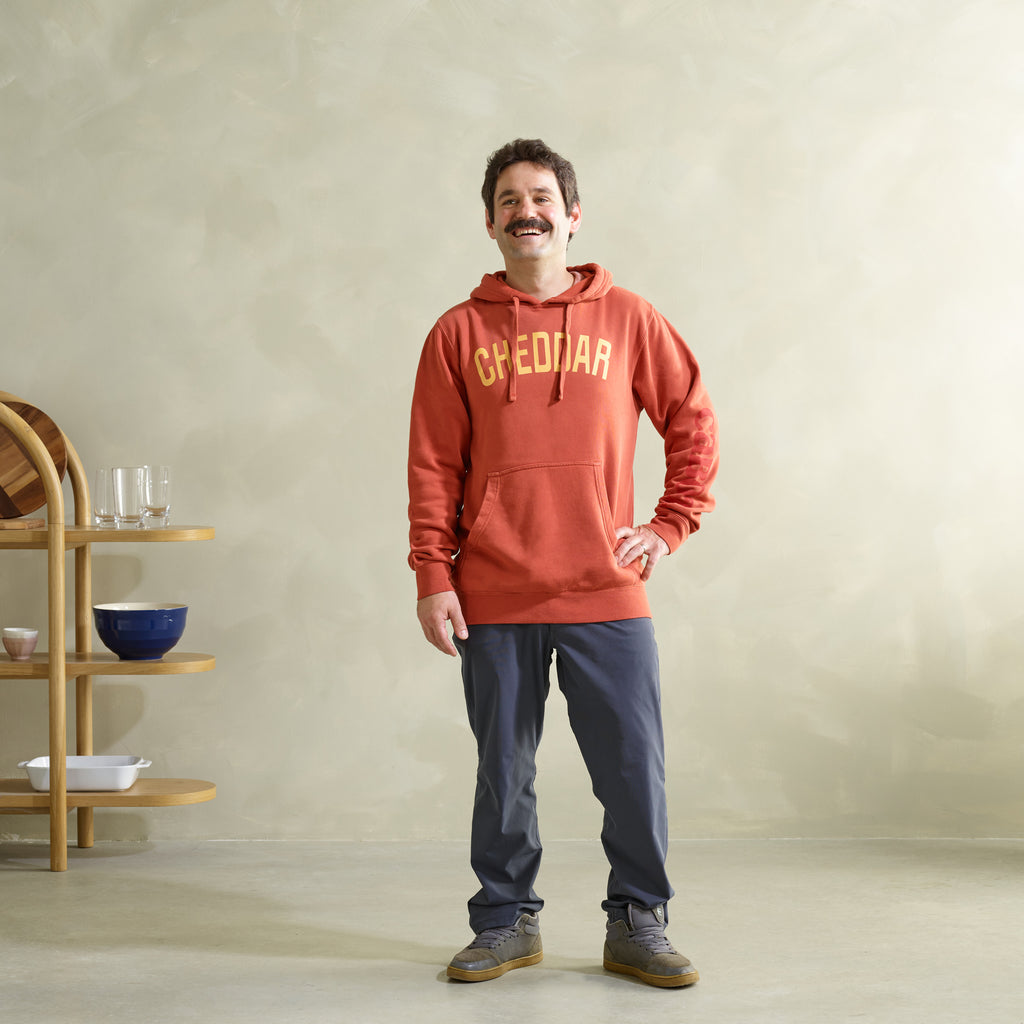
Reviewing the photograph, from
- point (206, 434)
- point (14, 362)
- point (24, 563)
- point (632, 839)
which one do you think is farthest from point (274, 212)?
point (632, 839)

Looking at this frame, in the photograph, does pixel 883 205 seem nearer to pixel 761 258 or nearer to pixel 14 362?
pixel 761 258

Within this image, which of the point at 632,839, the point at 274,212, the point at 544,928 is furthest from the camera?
the point at 274,212

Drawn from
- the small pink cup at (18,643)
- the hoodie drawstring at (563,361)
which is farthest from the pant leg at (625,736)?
the small pink cup at (18,643)

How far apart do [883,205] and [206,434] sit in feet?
5.98

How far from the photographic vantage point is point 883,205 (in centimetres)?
289

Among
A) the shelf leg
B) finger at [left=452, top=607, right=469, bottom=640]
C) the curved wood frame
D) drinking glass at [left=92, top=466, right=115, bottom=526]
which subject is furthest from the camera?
the shelf leg

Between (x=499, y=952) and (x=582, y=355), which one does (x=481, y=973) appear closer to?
(x=499, y=952)

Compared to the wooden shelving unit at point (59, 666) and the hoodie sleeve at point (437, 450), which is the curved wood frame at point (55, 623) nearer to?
the wooden shelving unit at point (59, 666)

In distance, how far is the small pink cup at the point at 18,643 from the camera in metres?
2.66

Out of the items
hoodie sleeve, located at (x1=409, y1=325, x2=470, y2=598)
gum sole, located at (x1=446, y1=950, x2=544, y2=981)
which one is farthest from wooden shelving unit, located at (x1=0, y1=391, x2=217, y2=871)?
gum sole, located at (x1=446, y1=950, x2=544, y2=981)

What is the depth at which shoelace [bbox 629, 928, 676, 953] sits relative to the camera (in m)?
1.88

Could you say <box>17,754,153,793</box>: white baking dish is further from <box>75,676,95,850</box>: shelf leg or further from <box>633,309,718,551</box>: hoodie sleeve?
<box>633,309,718,551</box>: hoodie sleeve

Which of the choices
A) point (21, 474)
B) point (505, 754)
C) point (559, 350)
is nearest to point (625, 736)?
point (505, 754)

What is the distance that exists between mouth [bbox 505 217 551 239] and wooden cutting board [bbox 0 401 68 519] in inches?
54.7
